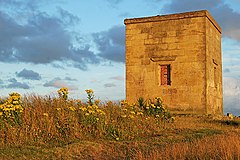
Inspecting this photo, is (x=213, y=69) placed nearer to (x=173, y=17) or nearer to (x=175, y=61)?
(x=175, y=61)

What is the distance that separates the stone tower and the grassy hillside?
22.1 feet

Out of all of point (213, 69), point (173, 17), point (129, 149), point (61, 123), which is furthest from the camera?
point (213, 69)

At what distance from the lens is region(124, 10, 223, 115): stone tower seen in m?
18.4

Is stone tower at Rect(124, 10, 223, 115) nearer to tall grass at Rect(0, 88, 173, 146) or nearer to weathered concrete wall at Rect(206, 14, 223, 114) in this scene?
weathered concrete wall at Rect(206, 14, 223, 114)

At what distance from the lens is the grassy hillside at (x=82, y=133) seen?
25.5 feet

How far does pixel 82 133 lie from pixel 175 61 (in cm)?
1041

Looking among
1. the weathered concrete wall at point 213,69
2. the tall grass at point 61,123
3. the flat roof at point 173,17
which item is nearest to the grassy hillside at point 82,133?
the tall grass at point 61,123

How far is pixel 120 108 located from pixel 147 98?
7399 mm

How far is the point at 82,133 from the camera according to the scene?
9641mm

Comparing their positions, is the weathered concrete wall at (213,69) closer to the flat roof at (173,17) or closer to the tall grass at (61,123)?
the flat roof at (173,17)

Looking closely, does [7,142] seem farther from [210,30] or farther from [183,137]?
[210,30]

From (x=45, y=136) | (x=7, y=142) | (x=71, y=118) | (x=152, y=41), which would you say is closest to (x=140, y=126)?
(x=71, y=118)

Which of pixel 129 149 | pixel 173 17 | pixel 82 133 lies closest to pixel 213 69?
pixel 173 17

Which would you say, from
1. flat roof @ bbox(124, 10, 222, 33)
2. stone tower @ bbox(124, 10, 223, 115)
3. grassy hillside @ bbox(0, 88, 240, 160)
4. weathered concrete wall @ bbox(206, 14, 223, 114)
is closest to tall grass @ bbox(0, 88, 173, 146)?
grassy hillside @ bbox(0, 88, 240, 160)
